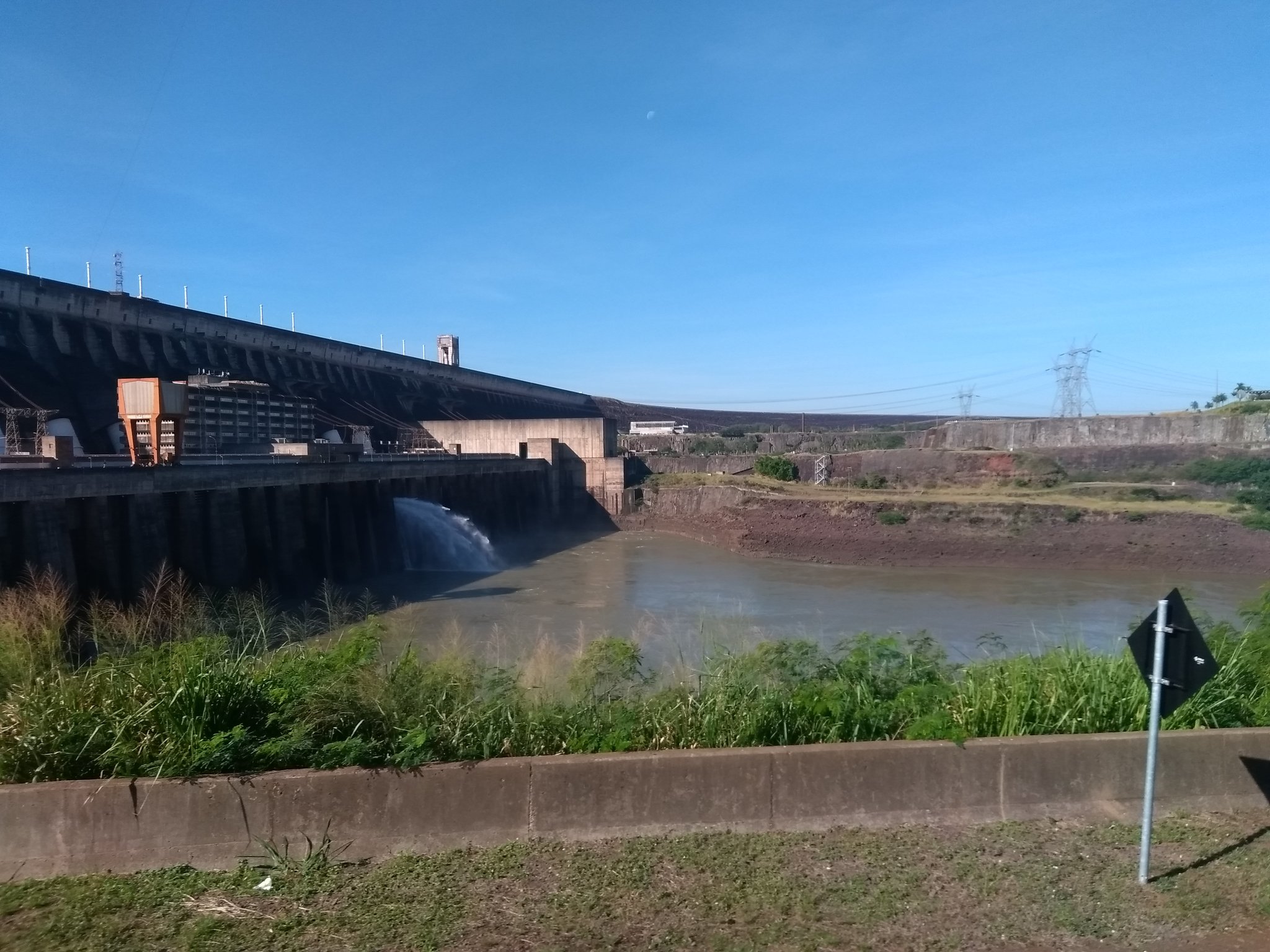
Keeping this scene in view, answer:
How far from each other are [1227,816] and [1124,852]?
1025mm

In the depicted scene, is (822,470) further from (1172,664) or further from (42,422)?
(1172,664)

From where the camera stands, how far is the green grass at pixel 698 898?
12.4 ft

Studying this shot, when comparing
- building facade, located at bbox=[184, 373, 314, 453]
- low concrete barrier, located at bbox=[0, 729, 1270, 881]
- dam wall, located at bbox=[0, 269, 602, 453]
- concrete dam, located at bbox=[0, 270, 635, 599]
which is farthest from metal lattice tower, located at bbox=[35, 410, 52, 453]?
low concrete barrier, located at bbox=[0, 729, 1270, 881]

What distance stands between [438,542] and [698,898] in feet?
94.6

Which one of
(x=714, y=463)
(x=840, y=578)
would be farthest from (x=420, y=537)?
(x=714, y=463)

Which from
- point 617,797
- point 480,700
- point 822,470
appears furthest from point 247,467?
point 822,470

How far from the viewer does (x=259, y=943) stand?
371 centimetres

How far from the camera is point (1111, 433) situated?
50.7 metres

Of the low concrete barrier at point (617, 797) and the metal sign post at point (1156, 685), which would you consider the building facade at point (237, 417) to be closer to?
the low concrete barrier at point (617, 797)

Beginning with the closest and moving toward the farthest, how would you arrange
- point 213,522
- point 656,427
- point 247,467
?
point 213,522, point 247,467, point 656,427

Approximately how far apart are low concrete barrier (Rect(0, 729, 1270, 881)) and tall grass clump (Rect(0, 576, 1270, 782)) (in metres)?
0.21

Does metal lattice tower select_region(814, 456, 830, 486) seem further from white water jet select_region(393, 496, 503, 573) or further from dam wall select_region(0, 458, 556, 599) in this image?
dam wall select_region(0, 458, 556, 599)

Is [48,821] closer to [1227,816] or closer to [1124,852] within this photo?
[1124,852]

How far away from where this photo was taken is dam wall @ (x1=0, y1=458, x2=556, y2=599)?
16719 millimetres
